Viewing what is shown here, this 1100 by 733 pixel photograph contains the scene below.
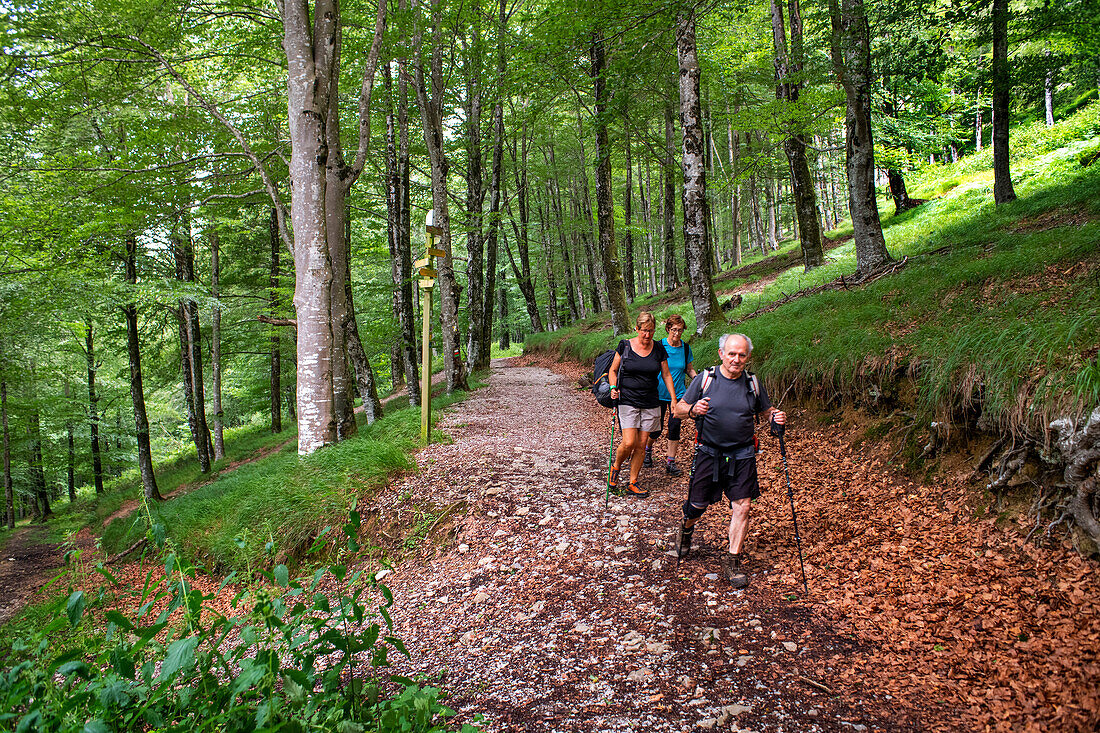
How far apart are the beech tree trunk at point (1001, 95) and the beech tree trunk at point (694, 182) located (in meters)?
6.09

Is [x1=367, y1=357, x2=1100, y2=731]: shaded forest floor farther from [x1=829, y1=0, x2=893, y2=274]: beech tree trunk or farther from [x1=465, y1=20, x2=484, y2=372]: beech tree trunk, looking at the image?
[x1=465, y1=20, x2=484, y2=372]: beech tree trunk

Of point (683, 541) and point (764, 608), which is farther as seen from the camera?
point (683, 541)

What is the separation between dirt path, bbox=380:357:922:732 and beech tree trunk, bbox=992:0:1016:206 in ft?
32.8

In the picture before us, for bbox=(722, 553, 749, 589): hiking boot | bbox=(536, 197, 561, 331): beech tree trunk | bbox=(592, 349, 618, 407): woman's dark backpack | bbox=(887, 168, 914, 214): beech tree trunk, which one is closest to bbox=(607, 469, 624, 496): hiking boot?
bbox=(592, 349, 618, 407): woman's dark backpack

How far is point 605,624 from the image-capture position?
361cm

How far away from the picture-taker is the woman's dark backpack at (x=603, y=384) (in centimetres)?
566

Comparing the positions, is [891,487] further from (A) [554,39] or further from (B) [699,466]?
(A) [554,39]

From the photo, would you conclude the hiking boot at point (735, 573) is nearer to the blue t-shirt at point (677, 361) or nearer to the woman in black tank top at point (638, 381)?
the woman in black tank top at point (638, 381)

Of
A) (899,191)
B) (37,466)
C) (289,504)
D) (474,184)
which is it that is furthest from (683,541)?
(37,466)

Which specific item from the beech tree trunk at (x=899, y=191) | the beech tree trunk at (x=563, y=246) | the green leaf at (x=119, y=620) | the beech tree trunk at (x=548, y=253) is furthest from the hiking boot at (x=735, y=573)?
the beech tree trunk at (x=563, y=246)

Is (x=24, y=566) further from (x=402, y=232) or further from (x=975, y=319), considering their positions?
(x=975, y=319)

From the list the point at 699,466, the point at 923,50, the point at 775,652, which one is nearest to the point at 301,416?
the point at 699,466

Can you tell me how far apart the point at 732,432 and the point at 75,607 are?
3.72m

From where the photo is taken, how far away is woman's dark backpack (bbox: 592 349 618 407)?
566cm
